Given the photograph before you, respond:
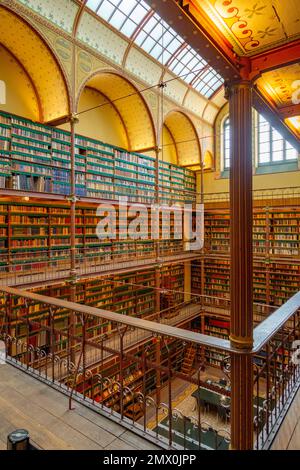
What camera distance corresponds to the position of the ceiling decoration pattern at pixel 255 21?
137 centimetres

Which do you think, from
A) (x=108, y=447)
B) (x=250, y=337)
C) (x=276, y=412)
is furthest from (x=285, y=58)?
(x=108, y=447)

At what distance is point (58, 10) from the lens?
5.85 metres

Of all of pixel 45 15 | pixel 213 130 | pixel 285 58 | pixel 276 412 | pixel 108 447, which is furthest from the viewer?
pixel 213 130

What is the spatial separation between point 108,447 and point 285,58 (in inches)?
90.6

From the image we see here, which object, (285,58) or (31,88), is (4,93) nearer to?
(31,88)

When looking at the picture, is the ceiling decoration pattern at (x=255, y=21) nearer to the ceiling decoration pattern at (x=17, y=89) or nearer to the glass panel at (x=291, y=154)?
the ceiling decoration pattern at (x=17, y=89)

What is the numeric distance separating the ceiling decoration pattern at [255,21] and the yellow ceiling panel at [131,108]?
264 inches

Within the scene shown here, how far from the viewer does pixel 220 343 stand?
1.49 meters

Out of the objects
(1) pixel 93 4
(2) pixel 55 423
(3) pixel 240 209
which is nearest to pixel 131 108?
(1) pixel 93 4

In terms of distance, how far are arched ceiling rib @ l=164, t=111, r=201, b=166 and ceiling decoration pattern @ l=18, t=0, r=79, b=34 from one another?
15.4 feet

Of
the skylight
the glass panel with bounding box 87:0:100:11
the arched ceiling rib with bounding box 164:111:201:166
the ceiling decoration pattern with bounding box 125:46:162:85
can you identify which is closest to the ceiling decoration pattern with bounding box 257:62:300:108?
the skylight

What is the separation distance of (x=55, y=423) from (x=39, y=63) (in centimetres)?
659

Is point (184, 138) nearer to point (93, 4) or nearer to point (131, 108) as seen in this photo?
point (131, 108)
